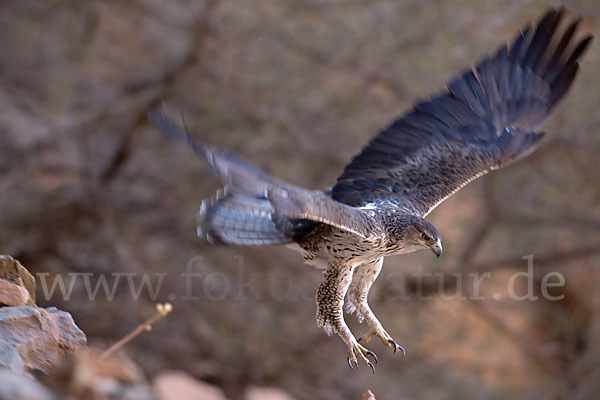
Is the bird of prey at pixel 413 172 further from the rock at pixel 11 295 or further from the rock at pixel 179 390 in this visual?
the rock at pixel 179 390

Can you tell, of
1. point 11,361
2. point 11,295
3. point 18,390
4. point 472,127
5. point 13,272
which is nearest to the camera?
point 18,390

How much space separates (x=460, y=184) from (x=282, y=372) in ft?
15.3

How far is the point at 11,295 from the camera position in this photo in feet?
11.3

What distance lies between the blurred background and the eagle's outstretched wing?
3.46 metres

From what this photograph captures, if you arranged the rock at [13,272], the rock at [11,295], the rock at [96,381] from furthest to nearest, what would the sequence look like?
the rock at [13,272] → the rock at [11,295] → the rock at [96,381]

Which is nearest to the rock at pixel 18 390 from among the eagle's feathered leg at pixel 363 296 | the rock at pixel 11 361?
the rock at pixel 11 361

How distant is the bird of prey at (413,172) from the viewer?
14.4ft

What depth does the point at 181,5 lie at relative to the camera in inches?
354

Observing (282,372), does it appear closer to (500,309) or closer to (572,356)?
(500,309)

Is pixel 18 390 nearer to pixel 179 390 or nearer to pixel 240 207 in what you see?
pixel 179 390

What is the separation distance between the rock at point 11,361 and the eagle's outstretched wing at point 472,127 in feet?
8.80

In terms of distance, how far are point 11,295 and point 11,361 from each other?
73 centimetres

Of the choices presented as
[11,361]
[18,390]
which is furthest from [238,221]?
[18,390]

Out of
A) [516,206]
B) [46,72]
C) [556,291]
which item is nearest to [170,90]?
[46,72]
